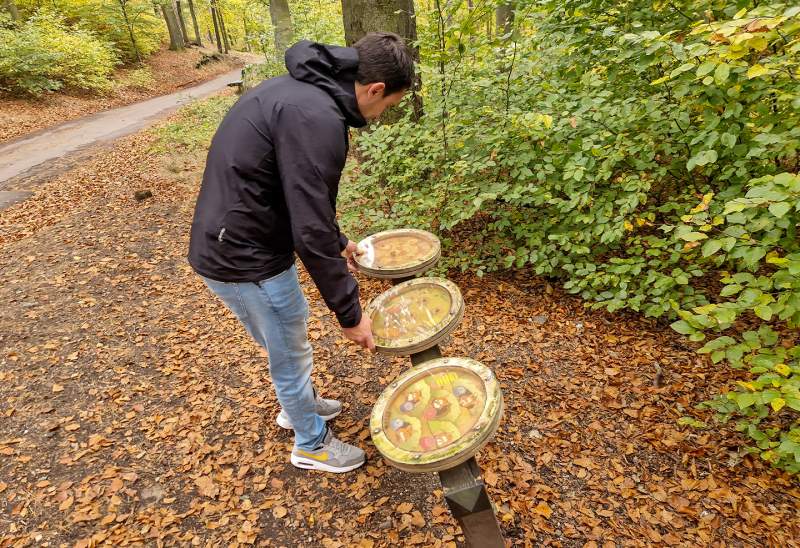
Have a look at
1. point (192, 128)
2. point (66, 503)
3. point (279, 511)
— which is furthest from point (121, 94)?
point (279, 511)

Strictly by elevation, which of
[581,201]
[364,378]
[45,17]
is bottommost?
[364,378]

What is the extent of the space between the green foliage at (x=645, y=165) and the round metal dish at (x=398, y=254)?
0.64m

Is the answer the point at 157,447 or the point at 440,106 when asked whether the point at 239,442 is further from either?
the point at 440,106

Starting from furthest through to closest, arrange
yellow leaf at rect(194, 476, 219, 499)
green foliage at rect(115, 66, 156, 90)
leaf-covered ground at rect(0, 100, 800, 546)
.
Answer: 1. green foliage at rect(115, 66, 156, 90)
2. yellow leaf at rect(194, 476, 219, 499)
3. leaf-covered ground at rect(0, 100, 800, 546)

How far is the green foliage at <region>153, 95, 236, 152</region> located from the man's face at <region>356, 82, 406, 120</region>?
9.23 m

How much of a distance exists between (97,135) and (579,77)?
498 inches

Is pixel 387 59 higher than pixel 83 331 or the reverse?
higher

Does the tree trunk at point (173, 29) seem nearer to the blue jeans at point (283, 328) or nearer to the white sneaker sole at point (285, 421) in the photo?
the white sneaker sole at point (285, 421)

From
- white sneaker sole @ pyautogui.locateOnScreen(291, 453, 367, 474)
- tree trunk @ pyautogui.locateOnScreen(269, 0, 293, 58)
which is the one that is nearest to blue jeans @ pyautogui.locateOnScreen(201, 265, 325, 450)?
white sneaker sole @ pyautogui.locateOnScreen(291, 453, 367, 474)

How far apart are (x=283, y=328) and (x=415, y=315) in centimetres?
79

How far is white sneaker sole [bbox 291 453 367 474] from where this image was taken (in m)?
2.86

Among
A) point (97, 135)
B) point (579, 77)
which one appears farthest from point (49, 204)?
point (579, 77)

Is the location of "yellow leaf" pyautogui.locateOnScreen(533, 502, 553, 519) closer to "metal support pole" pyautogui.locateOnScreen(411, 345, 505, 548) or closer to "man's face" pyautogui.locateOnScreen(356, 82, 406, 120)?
"metal support pole" pyautogui.locateOnScreen(411, 345, 505, 548)

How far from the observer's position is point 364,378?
3.71 m
